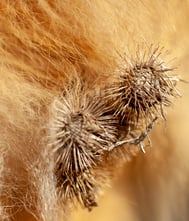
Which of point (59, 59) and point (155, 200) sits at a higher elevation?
point (59, 59)

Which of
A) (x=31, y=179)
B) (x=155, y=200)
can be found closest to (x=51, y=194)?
(x=31, y=179)

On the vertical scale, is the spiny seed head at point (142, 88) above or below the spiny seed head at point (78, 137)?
above

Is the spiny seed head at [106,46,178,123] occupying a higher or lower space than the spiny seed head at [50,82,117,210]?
higher

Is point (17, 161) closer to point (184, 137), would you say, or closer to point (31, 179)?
point (31, 179)
